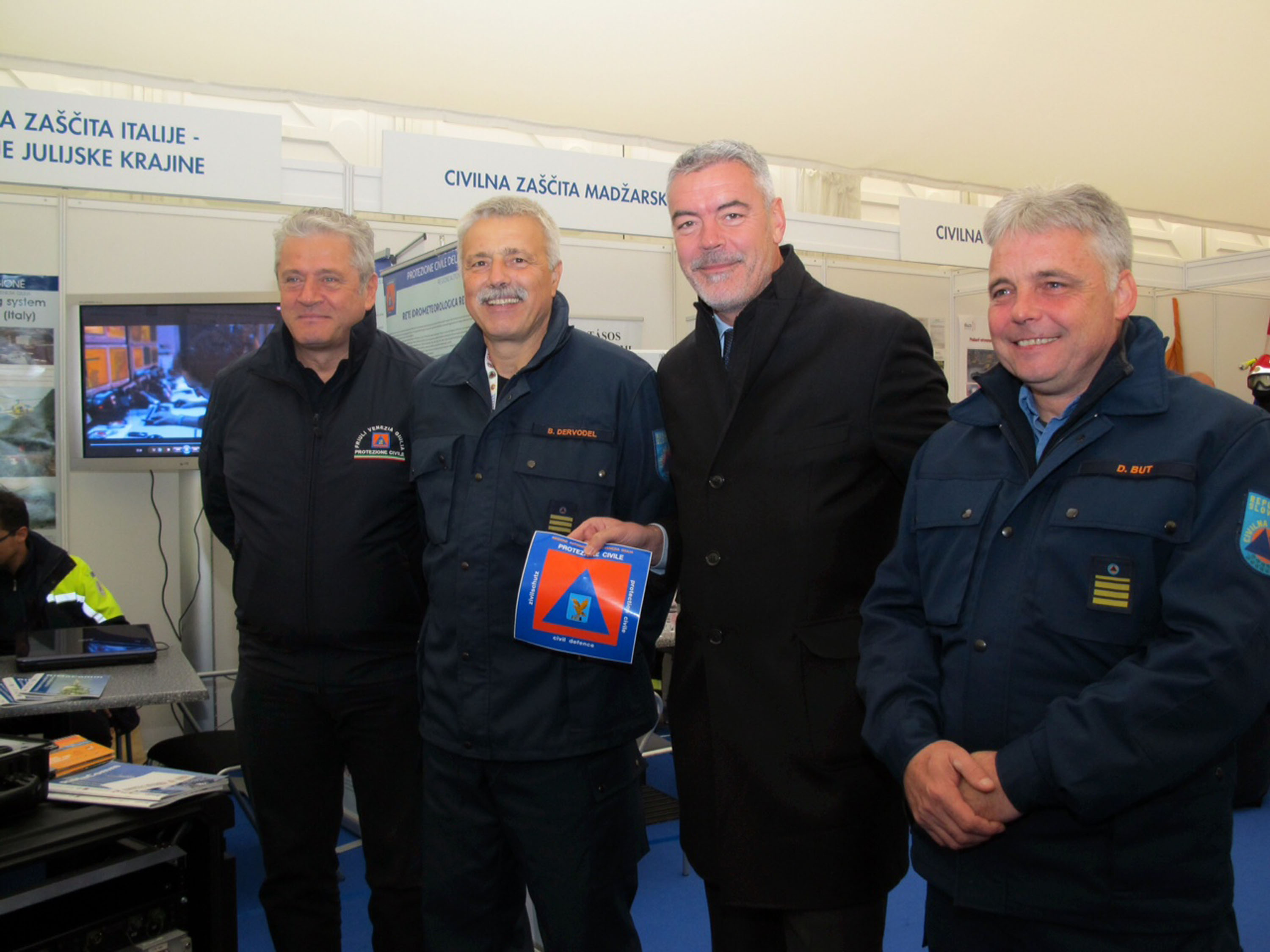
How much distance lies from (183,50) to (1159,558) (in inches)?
150

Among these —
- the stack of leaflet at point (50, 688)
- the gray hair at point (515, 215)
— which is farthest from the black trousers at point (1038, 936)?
the stack of leaflet at point (50, 688)

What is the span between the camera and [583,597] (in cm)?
157

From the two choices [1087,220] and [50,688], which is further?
[50,688]

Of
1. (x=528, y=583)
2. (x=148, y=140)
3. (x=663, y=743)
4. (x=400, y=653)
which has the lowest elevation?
(x=663, y=743)

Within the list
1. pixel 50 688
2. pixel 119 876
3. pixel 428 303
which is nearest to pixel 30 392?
pixel 50 688

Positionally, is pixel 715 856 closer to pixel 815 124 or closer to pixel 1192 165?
pixel 815 124

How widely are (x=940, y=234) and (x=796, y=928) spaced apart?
447cm

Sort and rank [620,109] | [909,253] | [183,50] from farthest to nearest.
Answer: [909,253] < [620,109] < [183,50]

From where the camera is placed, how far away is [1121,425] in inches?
48.3

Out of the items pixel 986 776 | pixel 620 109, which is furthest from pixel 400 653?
pixel 620 109

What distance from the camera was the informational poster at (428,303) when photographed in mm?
2906

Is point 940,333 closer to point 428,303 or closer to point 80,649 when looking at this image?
point 428,303

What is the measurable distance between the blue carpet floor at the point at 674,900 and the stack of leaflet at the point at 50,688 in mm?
908

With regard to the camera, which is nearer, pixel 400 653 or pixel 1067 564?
pixel 1067 564
